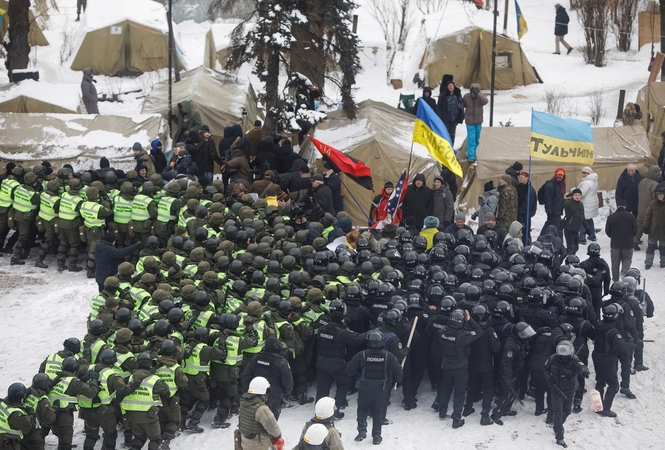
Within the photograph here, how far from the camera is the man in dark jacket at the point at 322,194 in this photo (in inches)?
674

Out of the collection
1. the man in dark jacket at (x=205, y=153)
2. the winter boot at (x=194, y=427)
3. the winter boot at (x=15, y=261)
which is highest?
the man in dark jacket at (x=205, y=153)

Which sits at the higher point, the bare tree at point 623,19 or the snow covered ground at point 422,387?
the bare tree at point 623,19

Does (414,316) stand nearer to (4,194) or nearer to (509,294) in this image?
(509,294)

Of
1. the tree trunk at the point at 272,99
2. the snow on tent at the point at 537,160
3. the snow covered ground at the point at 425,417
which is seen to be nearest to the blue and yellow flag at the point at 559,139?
the snow on tent at the point at 537,160

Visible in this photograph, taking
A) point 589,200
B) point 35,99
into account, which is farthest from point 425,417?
point 35,99

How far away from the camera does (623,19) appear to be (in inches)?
1206

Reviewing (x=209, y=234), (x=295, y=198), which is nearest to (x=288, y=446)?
(x=209, y=234)

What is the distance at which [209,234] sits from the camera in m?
15.5

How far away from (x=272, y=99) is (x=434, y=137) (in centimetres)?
484

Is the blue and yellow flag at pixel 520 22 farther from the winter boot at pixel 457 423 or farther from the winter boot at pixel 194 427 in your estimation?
the winter boot at pixel 194 427

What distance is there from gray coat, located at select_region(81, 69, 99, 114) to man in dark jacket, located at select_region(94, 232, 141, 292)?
30.4 ft

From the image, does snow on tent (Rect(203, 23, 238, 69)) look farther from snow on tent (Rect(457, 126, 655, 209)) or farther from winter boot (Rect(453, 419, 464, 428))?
winter boot (Rect(453, 419, 464, 428))

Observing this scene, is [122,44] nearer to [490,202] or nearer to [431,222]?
[490,202]

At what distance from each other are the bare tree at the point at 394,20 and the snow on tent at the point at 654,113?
1009cm
